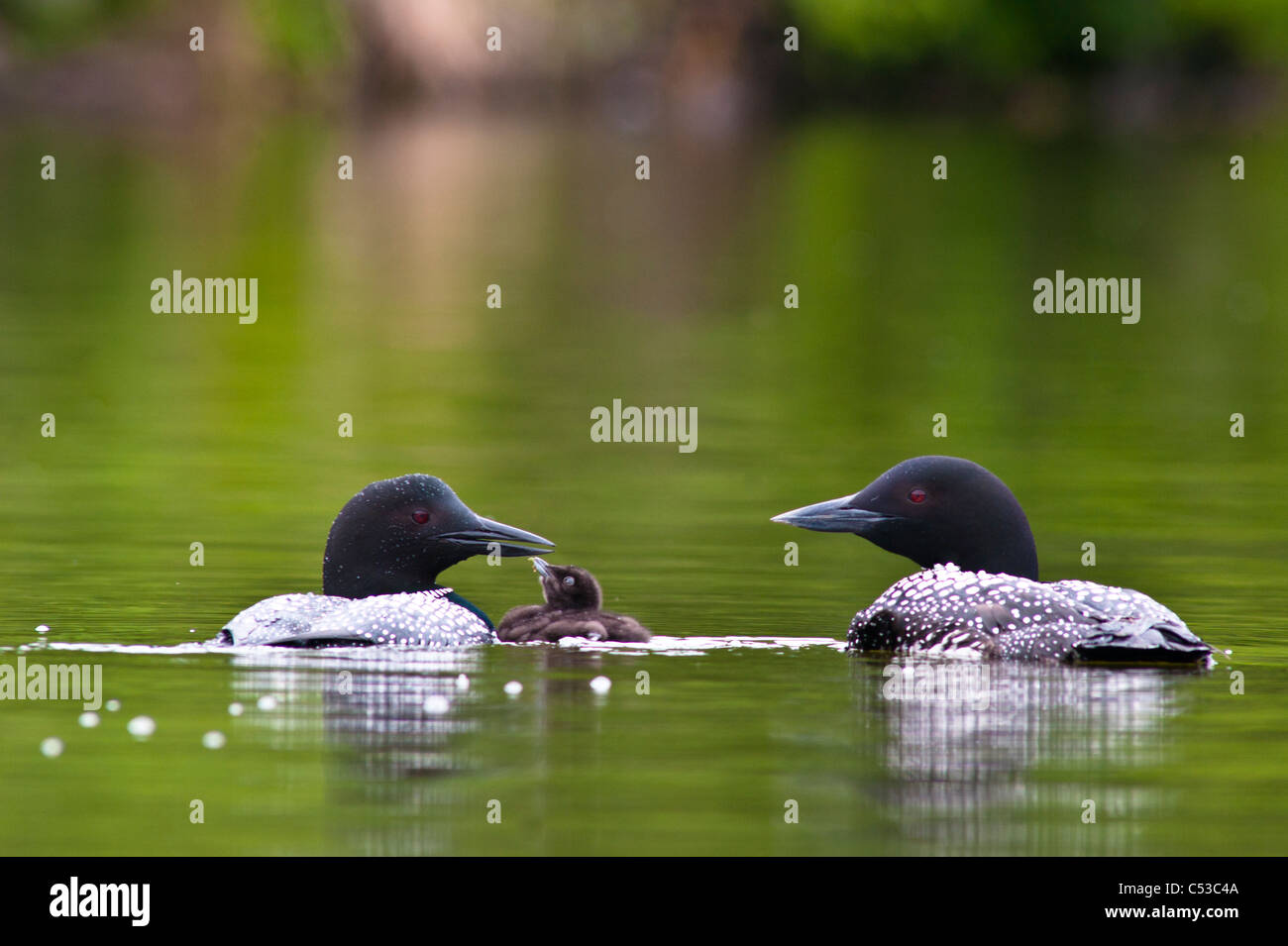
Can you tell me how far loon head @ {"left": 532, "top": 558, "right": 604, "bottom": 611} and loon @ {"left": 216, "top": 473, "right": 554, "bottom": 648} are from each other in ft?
0.33

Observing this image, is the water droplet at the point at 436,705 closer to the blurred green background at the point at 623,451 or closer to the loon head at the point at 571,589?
the blurred green background at the point at 623,451

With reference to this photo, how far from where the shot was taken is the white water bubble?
6.48 metres

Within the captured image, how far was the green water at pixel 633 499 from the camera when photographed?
596cm

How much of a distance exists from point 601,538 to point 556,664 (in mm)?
2450

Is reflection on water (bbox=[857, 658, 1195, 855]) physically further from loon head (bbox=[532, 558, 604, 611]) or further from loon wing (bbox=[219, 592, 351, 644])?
loon wing (bbox=[219, 592, 351, 644])

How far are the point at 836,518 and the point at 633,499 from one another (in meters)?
2.57

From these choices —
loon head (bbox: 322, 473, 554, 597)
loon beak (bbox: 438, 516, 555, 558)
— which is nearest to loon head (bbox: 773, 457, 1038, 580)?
loon beak (bbox: 438, 516, 555, 558)

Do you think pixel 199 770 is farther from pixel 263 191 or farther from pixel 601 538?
pixel 263 191

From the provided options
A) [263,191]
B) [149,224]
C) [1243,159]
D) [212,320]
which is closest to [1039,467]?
[212,320]

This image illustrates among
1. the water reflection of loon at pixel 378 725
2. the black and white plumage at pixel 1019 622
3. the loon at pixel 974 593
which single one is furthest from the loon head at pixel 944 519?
the water reflection of loon at pixel 378 725

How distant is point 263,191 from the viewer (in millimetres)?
30500

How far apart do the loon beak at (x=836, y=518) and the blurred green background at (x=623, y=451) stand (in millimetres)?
327

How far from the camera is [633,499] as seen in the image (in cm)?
1096

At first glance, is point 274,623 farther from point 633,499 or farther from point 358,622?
point 633,499
